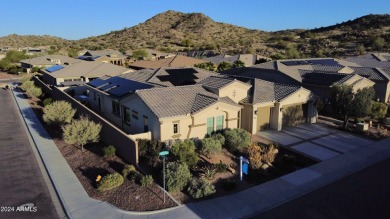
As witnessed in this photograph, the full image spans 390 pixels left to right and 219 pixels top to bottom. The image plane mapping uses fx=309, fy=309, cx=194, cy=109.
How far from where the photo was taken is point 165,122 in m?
19.8

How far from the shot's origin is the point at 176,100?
22.1 meters

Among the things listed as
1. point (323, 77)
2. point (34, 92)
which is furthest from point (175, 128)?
point (34, 92)

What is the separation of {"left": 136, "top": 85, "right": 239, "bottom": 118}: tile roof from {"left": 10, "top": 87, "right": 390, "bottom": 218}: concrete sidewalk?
Answer: 21.6 feet

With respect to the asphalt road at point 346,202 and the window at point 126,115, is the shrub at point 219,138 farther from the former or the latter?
the window at point 126,115

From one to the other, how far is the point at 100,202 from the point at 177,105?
9.14 meters

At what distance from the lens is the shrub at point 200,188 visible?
14281 millimetres

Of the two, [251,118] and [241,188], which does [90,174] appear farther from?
[251,118]

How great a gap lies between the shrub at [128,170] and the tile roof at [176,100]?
401 centimetres

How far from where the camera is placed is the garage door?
83.8 feet

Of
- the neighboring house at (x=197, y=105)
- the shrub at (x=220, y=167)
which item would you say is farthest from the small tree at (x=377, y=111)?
the shrub at (x=220, y=167)

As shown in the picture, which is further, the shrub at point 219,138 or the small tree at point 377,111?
the small tree at point 377,111

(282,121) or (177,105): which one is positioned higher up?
(177,105)

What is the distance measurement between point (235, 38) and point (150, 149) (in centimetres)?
12206

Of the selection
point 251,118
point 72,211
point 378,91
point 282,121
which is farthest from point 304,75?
point 72,211
